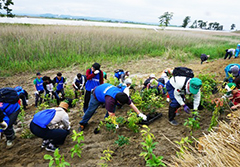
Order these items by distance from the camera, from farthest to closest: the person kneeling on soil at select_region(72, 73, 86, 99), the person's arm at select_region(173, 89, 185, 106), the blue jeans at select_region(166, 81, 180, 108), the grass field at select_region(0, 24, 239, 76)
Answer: the grass field at select_region(0, 24, 239, 76) < the person kneeling on soil at select_region(72, 73, 86, 99) < the blue jeans at select_region(166, 81, 180, 108) < the person's arm at select_region(173, 89, 185, 106)

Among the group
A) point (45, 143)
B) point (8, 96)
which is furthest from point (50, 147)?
point (8, 96)

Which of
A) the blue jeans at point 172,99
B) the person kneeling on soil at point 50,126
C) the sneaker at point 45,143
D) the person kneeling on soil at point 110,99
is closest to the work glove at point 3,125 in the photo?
the person kneeling on soil at point 50,126

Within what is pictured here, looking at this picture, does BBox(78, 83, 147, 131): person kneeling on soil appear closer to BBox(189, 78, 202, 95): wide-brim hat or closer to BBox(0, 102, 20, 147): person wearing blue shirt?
BBox(189, 78, 202, 95): wide-brim hat

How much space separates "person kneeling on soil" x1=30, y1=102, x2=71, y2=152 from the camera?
275 centimetres

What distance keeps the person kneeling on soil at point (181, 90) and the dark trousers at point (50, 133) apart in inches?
85.9

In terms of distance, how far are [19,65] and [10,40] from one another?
2.51m

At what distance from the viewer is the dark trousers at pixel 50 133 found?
278 centimetres

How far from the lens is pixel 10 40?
9.45 m

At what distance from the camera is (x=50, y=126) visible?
289 centimetres

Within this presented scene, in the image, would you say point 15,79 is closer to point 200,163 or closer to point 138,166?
point 138,166

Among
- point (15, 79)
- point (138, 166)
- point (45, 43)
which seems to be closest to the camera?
point (138, 166)

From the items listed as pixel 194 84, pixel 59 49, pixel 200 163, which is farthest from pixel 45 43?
pixel 200 163

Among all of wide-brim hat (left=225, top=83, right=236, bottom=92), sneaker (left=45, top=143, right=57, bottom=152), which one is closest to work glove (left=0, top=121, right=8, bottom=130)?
sneaker (left=45, top=143, right=57, bottom=152)

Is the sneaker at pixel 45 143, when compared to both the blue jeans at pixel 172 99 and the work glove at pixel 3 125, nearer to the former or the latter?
the work glove at pixel 3 125
